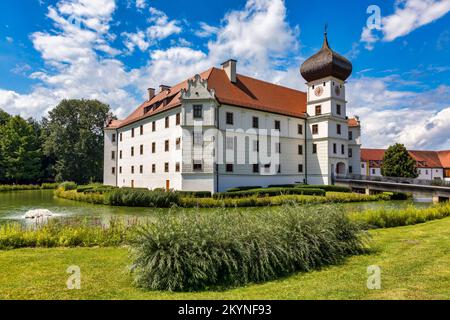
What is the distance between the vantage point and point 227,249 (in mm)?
5523

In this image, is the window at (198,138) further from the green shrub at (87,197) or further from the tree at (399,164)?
the tree at (399,164)

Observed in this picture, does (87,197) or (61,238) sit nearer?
(61,238)

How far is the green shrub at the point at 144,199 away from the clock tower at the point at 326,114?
783 inches

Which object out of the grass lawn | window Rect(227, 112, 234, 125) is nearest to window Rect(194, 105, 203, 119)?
window Rect(227, 112, 234, 125)

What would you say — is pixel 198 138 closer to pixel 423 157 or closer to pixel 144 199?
pixel 144 199

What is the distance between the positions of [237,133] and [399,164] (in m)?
26.4

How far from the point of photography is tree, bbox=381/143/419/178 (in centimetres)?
4247

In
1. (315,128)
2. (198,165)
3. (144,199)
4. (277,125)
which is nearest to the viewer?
(144,199)

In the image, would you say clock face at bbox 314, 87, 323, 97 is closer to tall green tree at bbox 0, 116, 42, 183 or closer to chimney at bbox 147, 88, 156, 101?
chimney at bbox 147, 88, 156, 101

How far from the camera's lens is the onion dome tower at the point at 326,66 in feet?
112

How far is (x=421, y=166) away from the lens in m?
70.2

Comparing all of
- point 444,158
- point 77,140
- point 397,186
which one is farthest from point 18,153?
point 444,158

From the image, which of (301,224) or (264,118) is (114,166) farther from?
(301,224)

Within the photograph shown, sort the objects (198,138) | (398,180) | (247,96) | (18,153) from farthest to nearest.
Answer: (18,153), (247,96), (398,180), (198,138)
